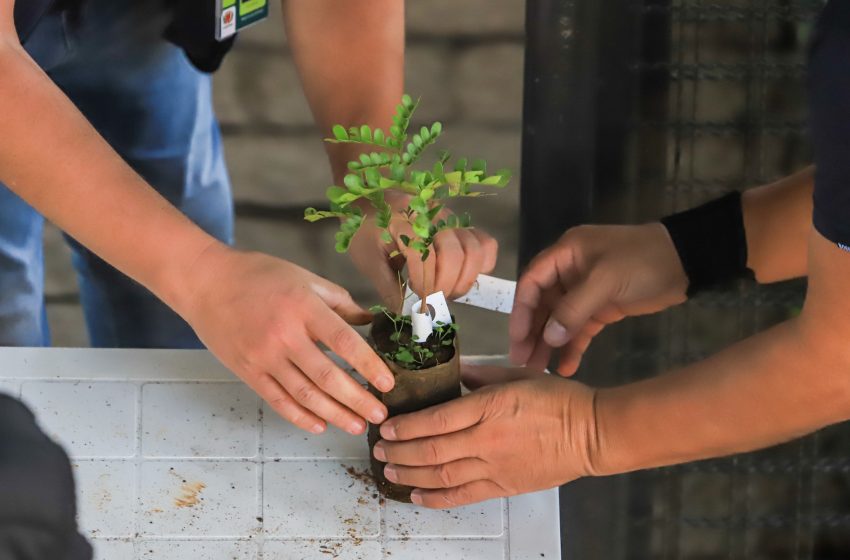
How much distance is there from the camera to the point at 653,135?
4.31 feet

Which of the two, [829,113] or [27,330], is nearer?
[829,113]

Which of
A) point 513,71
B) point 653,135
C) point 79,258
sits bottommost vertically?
point 79,258

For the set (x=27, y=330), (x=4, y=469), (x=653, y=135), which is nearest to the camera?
(x=4, y=469)

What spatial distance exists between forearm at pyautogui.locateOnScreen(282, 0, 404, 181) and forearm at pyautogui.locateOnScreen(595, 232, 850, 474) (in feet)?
1.34

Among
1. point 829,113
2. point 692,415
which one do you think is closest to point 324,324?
point 692,415

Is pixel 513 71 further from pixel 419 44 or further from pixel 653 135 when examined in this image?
pixel 653 135

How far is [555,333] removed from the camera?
1.10 m

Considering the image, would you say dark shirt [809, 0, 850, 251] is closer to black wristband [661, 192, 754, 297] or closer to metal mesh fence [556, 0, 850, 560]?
black wristband [661, 192, 754, 297]

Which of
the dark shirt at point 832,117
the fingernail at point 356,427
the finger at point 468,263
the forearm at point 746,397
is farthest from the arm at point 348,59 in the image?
the dark shirt at point 832,117

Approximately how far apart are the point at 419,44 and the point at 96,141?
116 cm

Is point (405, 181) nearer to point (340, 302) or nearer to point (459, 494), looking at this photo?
point (340, 302)

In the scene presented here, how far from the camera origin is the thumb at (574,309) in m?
1.07

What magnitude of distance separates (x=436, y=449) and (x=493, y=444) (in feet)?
0.16

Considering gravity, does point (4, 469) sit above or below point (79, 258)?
below
